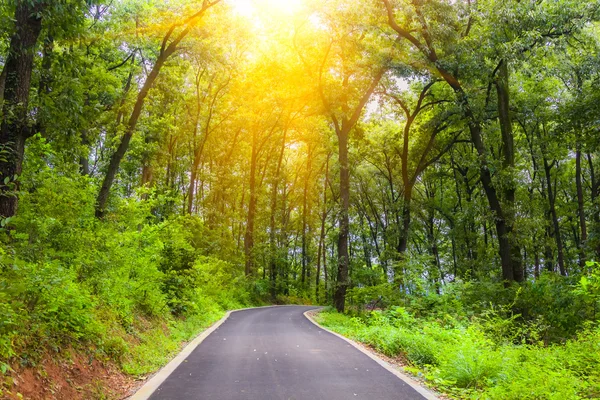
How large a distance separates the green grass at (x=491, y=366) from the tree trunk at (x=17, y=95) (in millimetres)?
7572

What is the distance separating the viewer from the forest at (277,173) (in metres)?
6.29

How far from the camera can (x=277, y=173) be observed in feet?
125

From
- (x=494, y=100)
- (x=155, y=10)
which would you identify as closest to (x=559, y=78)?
(x=494, y=100)

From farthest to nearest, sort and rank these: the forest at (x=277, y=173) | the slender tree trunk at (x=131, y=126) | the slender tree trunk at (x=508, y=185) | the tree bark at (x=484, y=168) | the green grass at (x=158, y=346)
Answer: the tree bark at (x=484, y=168), the slender tree trunk at (x=508, y=185), the slender tree trunk at (x=131, y=126), the green grass at (x=158, y=346), the forest at (x=277, y=173)

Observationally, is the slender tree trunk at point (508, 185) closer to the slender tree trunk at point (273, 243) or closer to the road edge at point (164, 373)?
the road edge at point (164, 373)

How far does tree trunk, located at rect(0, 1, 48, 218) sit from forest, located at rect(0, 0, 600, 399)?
36 millimetres

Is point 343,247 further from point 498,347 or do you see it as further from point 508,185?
point 498,347

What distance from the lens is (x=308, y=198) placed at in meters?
45.4

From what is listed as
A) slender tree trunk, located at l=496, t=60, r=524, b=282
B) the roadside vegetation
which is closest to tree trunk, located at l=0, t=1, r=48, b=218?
the roadside vegetation

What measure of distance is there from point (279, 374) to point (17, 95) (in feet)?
21.6

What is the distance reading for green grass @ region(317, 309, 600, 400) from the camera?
5316 millimetres

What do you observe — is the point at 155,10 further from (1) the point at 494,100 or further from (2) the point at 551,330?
(2) the point at 551,330

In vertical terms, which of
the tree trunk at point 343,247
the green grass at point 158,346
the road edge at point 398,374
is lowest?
the road edge at point 398,374

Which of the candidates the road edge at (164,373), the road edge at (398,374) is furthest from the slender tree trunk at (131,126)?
the road edge at (398,374)
